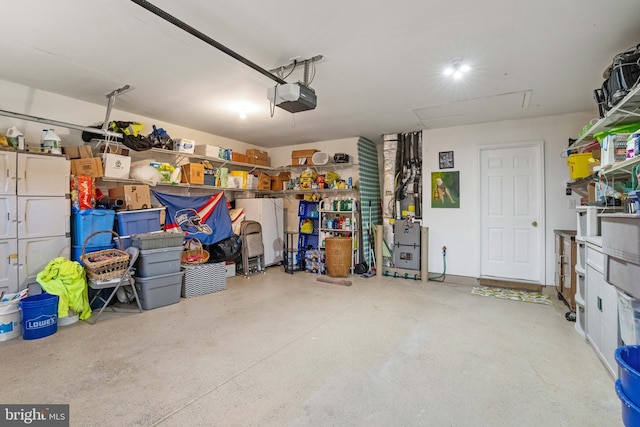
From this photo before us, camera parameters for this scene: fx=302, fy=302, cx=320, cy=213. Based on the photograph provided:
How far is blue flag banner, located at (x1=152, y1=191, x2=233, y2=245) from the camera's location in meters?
4.94

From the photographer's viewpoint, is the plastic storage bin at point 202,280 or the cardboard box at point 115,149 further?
the plastic storage bin at point 202,280

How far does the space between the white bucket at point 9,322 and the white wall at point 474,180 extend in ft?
18.3

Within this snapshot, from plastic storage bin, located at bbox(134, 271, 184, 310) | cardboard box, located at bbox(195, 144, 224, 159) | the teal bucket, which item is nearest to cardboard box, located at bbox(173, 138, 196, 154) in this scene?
cardboard box, located at bbox(195, 144, 224, 159)

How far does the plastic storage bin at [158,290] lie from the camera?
150 inches

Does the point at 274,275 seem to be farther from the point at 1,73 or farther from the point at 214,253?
the point at 1,73

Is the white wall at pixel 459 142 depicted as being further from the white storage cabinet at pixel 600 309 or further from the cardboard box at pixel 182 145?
the white storage cabinet at pixel 600 309

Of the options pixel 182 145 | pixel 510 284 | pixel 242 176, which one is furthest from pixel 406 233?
pixel 182 145

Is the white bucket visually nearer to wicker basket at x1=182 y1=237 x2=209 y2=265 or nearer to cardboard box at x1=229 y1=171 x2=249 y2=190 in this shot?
wicker basket at x1=182 y1=237 x2=209 y2=265

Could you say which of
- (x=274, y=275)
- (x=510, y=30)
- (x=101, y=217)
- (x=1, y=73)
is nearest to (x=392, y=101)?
(x=510, y=30)

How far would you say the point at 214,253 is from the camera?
5523mm

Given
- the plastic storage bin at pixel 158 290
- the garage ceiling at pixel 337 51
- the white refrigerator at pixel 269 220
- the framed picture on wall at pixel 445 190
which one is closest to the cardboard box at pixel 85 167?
the garage ceiling at pixel 337 51

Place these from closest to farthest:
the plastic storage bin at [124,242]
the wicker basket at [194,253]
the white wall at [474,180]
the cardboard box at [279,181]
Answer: the plastic storage bin at [124,242] → the white wall at [474,180] → the wicker basket at [194,253] → the cardboard box at [279,181]

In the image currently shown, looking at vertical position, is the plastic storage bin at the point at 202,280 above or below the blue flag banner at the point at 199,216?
below

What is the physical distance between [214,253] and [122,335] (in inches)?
99.5
